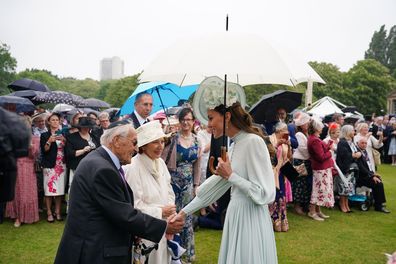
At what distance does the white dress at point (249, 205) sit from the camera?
9.95ft

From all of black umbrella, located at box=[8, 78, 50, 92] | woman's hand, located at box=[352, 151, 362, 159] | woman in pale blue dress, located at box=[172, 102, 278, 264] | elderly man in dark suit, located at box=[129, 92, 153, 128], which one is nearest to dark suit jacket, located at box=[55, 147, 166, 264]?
woman in pale blue dress, located at box=[172, 102, 278, 264]

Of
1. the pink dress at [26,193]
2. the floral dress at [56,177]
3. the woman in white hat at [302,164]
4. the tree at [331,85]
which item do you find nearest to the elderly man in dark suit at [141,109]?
the floral dress at [56,177]

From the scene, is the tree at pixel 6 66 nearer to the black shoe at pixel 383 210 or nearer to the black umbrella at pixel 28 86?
the black umbrella at pixel 28 86

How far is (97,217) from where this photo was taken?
8.59 feet

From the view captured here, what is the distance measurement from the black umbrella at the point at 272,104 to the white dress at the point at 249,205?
15.8 feet

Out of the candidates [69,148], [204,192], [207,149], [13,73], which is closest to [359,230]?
[207,149]

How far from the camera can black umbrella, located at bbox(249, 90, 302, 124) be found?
7887 mm

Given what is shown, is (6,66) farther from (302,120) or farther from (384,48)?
(384,48)

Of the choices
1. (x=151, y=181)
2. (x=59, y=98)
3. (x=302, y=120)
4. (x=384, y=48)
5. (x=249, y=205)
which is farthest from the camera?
(x=384, y=48)

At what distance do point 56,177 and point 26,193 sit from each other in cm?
63

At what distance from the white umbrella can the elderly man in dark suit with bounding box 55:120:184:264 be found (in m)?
1.19

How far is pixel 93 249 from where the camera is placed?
2.59m

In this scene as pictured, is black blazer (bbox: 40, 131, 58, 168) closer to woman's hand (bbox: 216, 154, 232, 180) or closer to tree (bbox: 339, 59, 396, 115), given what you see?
woman's hand (bbox: 216, 154, 232, 180)

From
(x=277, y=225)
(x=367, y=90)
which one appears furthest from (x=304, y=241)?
(x=367, y=90)
